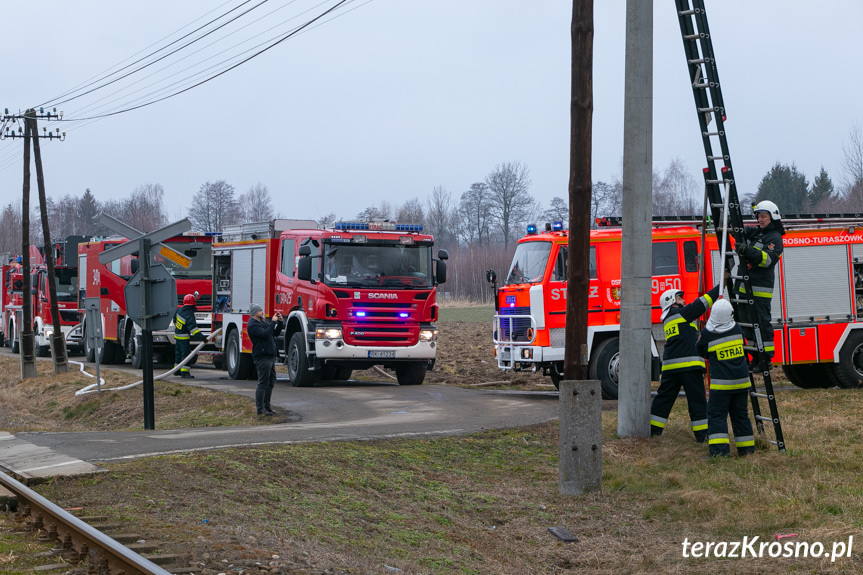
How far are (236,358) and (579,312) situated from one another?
14410mm

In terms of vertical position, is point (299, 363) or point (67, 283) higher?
point (67, 283)

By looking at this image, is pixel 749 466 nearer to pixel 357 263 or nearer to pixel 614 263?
pixel 614 263

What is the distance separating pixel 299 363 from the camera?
→ 1919 centimetres

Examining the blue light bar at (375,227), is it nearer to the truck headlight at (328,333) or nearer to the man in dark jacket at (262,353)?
the truck headlight at (328,333)

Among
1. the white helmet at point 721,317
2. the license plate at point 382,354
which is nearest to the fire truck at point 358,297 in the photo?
the license plate at point 382,354

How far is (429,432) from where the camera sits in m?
12.4

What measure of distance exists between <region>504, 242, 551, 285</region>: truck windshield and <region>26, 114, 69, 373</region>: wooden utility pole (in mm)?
14754

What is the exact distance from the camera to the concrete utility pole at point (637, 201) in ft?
37.7

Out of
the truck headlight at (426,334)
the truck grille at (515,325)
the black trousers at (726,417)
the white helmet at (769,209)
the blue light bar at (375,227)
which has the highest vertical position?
the blue light bar at (375,227)

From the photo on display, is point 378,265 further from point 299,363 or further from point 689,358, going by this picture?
point 689,358

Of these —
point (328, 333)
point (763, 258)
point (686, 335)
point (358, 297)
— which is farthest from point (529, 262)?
point (763, 258)

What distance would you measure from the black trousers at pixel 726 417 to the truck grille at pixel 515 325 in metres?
6.53

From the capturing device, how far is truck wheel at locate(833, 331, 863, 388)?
1673 cm

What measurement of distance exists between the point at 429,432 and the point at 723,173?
4803mm
